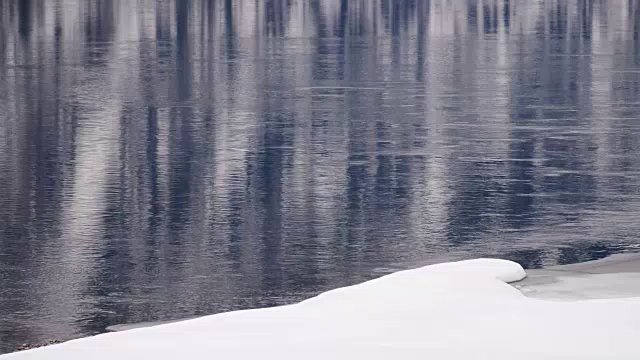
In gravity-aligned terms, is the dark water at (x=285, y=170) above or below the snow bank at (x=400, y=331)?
above

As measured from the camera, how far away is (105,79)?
2344cm

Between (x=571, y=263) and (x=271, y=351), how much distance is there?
11.3 ft

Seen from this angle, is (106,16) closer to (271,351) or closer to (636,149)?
(636,149)

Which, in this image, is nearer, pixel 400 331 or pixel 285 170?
Answer: pixel 400 331

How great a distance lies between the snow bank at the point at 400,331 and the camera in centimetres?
701

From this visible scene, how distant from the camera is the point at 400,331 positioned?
7414mm

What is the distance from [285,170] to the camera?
13977 millimetres

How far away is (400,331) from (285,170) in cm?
665

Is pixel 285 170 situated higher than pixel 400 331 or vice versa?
pixel 285 170

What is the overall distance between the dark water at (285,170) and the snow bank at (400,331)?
2.77ft

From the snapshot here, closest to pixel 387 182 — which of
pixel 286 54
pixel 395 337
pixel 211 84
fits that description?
pixel 395 337

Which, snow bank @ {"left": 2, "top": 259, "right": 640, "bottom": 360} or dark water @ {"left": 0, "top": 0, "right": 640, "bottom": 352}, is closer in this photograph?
snow bank @ {"left": 2, "top": 259, "right": 640, "bottom": 360}

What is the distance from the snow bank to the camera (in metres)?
7.01

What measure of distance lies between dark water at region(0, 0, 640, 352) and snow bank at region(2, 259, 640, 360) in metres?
0.84
